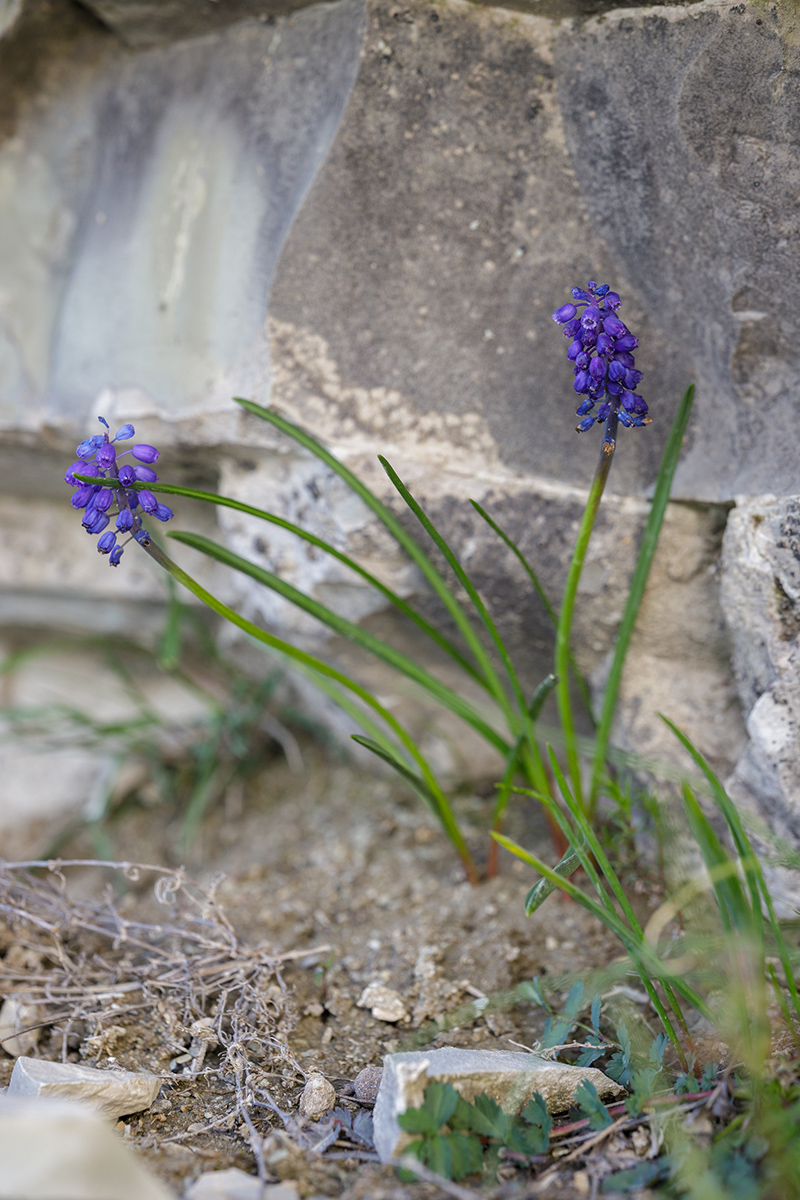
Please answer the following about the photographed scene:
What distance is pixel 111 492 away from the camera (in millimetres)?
1340

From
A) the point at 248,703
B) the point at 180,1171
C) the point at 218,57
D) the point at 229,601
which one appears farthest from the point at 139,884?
the point at 218,57

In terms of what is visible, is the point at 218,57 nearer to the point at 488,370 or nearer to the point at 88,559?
the point at 488,370

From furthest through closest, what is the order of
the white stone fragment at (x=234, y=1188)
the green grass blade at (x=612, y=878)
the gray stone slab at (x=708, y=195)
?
the gray stone slab at (x=708, y=195) < the green grass blade at (x=612, y=878) < the white stone fragment at (x=234, y=1188)

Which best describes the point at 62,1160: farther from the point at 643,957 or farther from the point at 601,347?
the point at 601,347

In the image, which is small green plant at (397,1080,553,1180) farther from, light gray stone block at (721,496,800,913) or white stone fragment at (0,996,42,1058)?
white stone fragment at (0,996,42,1058)

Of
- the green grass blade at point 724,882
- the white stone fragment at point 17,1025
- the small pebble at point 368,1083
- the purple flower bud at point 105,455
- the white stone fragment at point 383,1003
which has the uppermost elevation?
the purple flower bud at point 105,455

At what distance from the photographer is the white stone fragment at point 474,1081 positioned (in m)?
1.07

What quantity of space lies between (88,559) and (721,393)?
1754 millimetres

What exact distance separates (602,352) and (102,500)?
2.70ft

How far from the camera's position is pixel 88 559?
7.98 feet

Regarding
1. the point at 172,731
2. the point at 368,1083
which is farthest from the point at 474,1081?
the point at 172,731

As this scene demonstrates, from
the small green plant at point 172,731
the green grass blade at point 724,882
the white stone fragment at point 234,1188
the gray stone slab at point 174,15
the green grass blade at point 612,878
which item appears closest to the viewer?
the white stone fragment at point 234,1188

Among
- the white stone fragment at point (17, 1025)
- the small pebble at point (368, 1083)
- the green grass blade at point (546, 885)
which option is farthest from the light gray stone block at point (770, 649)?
the white stone fragment at point (17, 1025)

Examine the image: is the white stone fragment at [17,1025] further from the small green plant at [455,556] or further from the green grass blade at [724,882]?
the green grass blade at [724,882]
